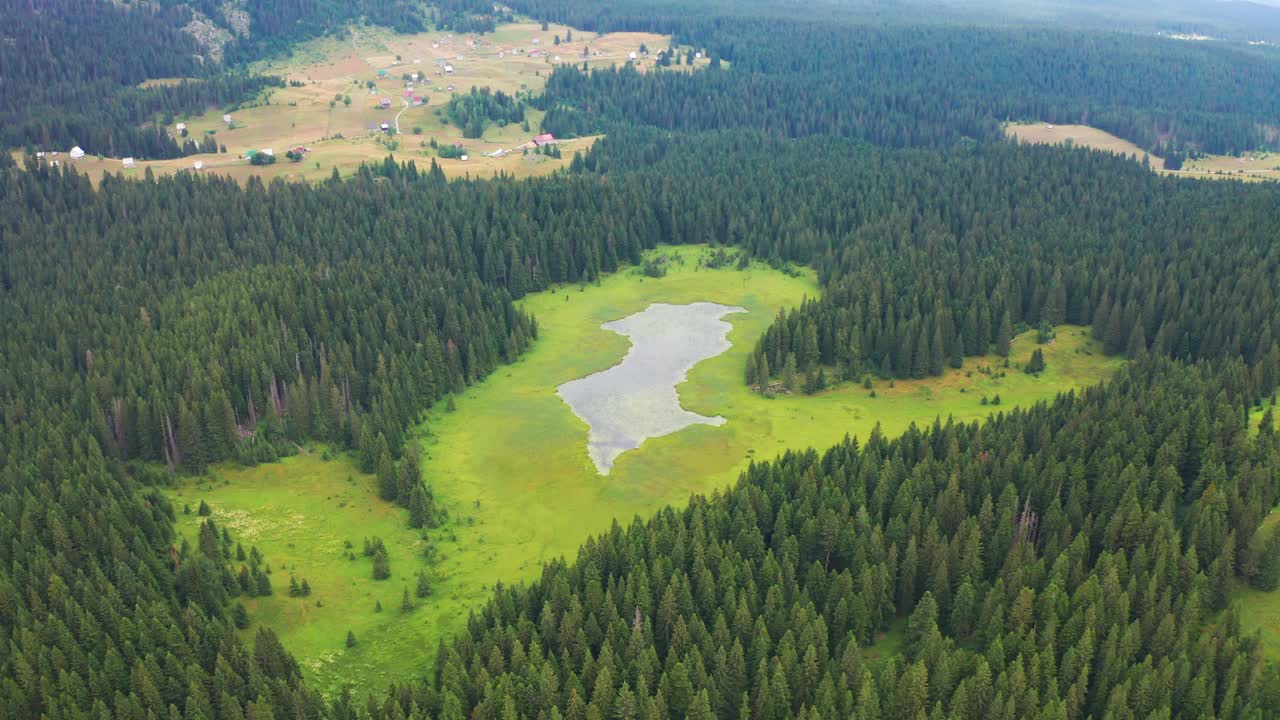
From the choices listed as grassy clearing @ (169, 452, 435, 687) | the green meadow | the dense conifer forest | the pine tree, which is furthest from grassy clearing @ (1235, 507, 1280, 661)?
the pine tree

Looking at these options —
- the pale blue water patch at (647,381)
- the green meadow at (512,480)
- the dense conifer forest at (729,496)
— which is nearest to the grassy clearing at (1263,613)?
the dense conifer forest at (729,496)

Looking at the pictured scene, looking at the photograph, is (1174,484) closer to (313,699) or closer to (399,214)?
(313,699)

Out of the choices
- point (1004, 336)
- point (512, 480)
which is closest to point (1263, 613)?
point (1004, 336)

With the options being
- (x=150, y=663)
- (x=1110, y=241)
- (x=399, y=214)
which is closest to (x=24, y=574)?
(x=150, y=663)

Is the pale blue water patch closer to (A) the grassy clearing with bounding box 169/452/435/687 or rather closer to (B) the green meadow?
(B) the green meadow

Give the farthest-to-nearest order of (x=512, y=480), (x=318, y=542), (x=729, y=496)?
(x=512, y=480) → (x=318, y=542) → (x=729, y=496)

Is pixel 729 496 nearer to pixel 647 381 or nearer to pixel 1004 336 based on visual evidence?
pixel 647 381
